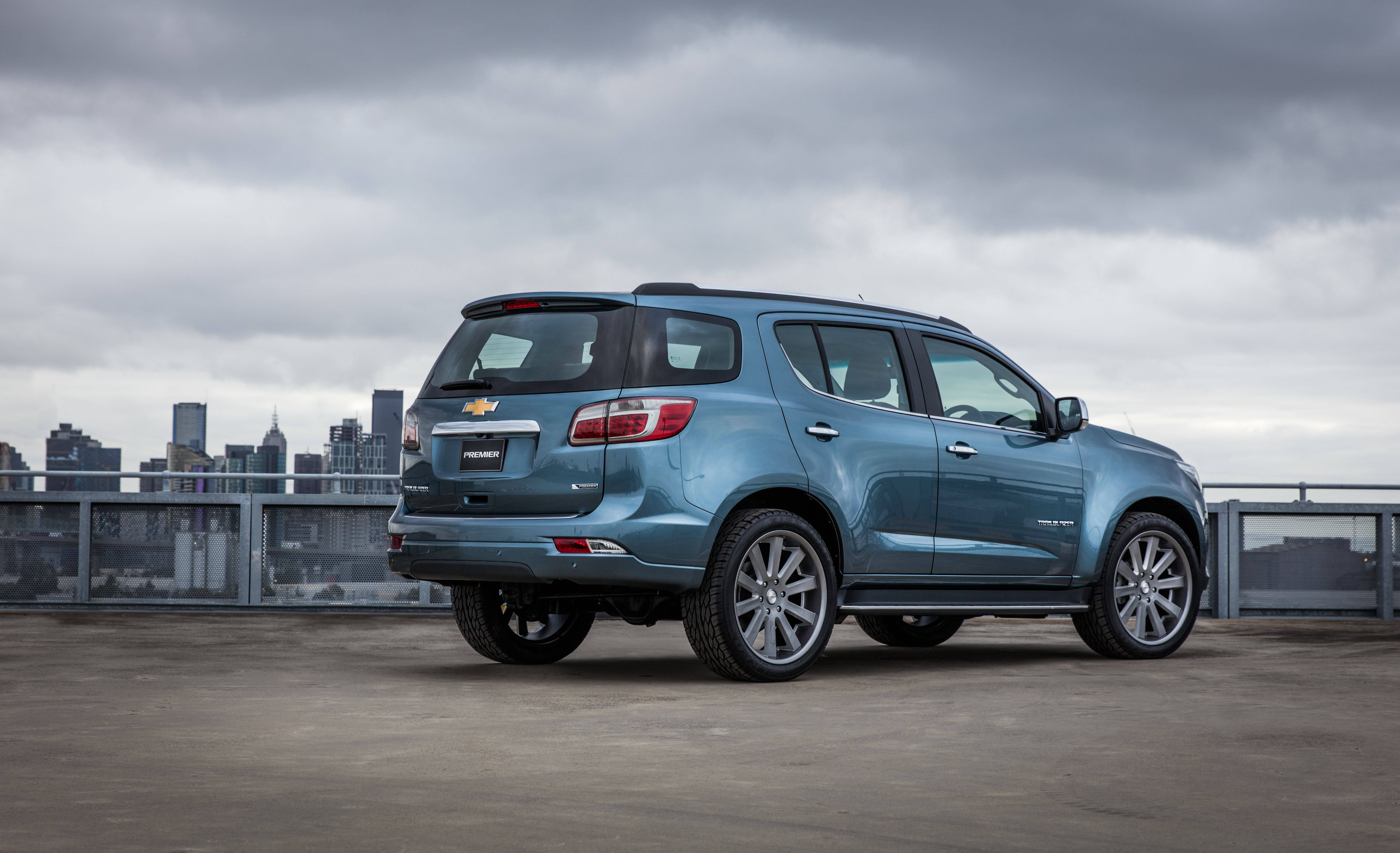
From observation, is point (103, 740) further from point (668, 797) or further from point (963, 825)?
point (963, 825)

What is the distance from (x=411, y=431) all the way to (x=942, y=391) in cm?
292

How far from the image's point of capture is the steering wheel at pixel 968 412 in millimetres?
8547

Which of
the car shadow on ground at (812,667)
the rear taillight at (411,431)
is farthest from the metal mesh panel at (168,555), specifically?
the rear taillight at (411,431)

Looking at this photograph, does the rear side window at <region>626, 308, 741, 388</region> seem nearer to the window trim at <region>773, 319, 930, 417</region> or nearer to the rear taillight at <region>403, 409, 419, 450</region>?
the window trim at <region>773, 319, 930, 417</region>

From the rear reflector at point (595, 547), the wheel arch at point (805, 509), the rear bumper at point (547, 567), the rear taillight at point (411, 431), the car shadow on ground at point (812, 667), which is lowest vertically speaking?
the car shadow on ground at point (812, 667)

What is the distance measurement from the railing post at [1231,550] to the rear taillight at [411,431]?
28.1 feet

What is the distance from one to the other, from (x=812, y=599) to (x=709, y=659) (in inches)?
25.5

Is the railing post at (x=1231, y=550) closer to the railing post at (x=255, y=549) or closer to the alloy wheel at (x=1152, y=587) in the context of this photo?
the alloy wheel at (x=1152, y=587)

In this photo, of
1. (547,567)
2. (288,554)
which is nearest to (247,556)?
(288,554)

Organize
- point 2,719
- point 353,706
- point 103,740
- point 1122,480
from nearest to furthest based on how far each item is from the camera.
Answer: point 103,740
point 2,719
point 353,706
point 1122,480

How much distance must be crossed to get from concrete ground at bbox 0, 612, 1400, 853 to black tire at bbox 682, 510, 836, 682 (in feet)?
0.66

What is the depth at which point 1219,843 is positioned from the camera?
375cm

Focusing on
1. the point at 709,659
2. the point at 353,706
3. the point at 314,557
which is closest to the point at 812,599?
the point at 709,659

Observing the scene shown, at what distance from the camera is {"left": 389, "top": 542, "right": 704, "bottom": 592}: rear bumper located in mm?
7031
